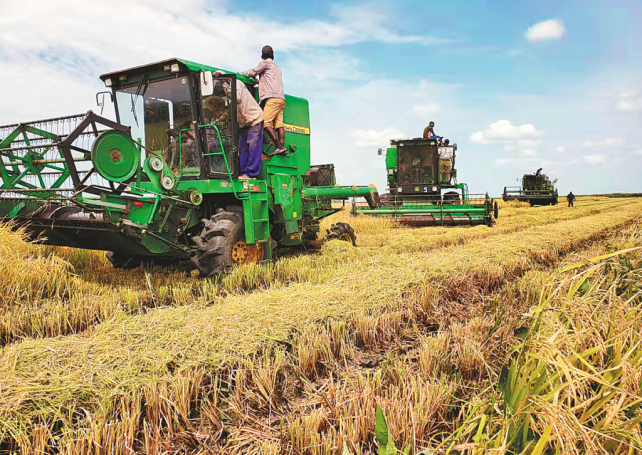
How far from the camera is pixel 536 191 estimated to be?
26719mm

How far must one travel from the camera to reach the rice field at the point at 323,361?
5.36ft

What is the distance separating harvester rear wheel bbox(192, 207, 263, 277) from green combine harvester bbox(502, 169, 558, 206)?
24.2 metres

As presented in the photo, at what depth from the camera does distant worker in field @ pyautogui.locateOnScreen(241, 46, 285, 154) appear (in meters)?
6.06

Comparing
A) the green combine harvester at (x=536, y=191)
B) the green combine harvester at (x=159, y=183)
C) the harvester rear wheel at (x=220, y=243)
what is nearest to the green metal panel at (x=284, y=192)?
the green combine harvester at (x=159, y=183)

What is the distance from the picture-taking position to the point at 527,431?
1.54m

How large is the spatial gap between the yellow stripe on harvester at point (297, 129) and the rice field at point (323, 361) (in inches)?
113

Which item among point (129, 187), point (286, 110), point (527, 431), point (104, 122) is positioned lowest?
point (527, 431)

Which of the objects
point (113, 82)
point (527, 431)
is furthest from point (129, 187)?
point (527, 431)

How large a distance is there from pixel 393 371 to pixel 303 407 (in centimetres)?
60

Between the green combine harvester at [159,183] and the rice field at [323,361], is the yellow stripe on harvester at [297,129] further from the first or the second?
the rice field at [323,361]

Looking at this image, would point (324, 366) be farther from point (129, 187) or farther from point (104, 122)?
point (104, 122)

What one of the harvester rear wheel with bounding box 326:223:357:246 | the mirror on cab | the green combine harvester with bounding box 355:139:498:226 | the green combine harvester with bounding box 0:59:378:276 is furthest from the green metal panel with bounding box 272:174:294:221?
the green combine harvester with bounding box 355:139:498:226

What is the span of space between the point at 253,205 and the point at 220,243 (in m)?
0.90

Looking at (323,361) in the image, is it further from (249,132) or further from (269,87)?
(269,87)
